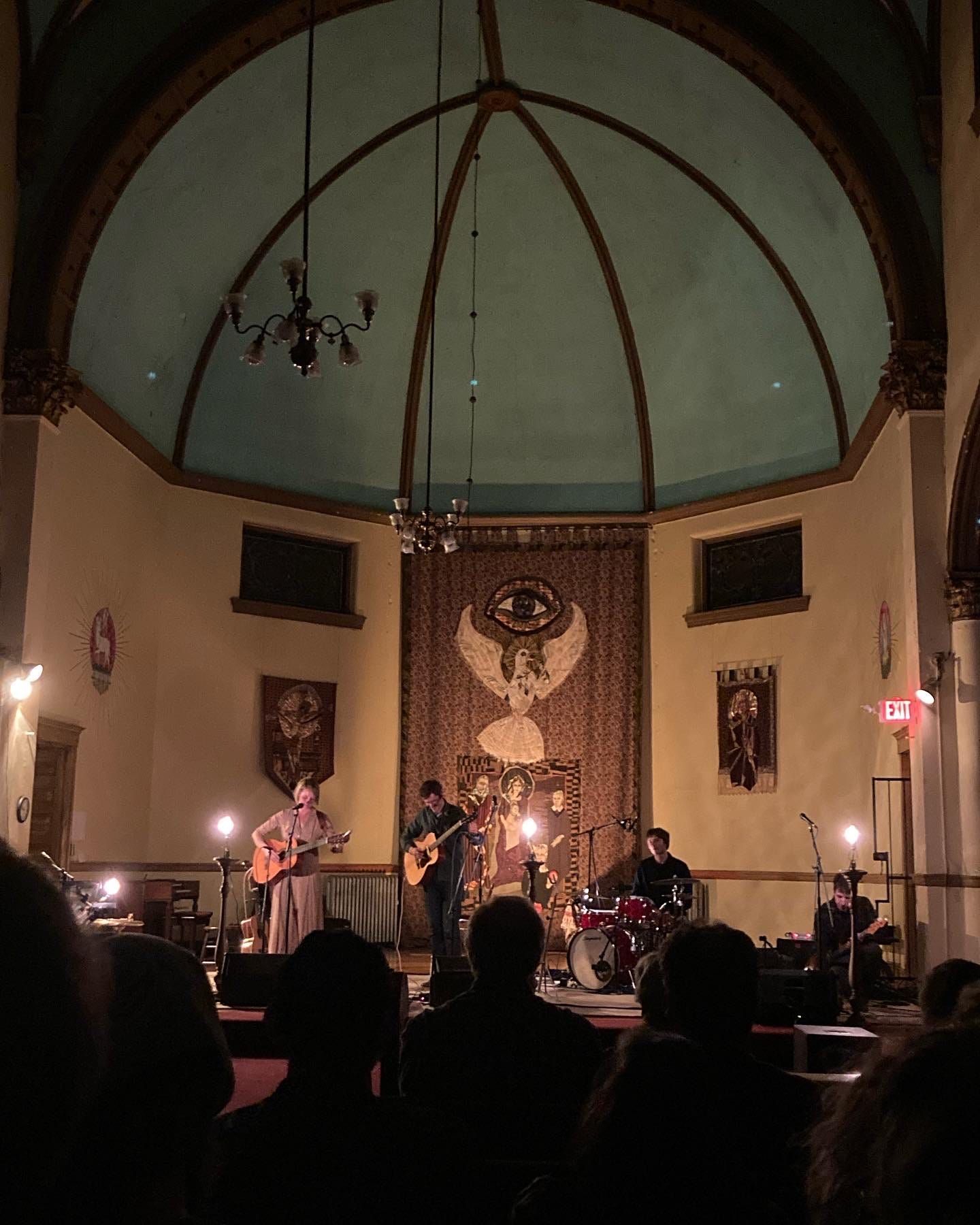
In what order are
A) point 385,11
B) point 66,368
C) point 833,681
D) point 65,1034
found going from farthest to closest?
point 833,681 → point 385,11 → point 66,368 → point 65,1034

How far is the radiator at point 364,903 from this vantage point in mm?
14844

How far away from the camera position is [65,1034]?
35.3 inches

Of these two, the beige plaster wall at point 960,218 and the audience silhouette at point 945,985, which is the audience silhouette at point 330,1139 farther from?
the beige plaster wall at point 960,218

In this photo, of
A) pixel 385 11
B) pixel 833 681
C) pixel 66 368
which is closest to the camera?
pixel 66 368

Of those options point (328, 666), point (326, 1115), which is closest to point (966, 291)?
point (328, 666)

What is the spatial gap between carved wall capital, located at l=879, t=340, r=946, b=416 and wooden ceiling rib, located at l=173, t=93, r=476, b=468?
5769 mm

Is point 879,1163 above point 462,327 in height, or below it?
below

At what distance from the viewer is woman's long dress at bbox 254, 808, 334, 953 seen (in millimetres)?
10984

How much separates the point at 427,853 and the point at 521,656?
4381 millimetres

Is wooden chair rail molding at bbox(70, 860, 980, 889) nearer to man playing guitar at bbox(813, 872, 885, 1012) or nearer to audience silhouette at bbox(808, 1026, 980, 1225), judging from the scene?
man playing guitar at bbox(813, 872, 885, 1012)

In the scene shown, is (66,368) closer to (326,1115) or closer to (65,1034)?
(326,1115)

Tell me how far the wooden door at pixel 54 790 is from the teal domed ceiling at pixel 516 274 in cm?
352

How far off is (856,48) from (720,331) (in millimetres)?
4196

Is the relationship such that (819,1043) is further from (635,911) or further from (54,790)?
(54,790)
